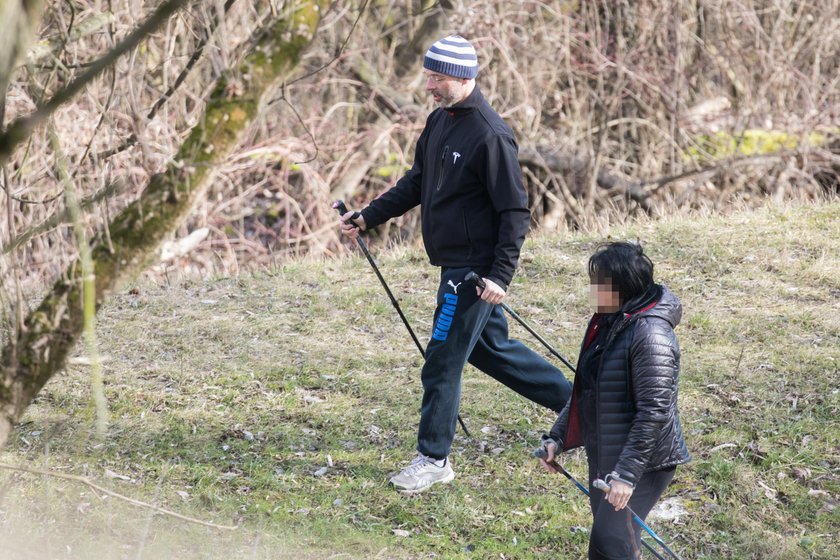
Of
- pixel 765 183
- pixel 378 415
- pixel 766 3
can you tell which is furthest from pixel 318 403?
pixel 766 3

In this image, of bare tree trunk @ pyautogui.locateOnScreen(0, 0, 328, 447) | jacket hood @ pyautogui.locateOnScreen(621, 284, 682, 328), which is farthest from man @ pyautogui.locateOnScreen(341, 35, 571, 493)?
bare tree trunk @ pyautogui.locateOnScreen(0, 0, 328, 447)

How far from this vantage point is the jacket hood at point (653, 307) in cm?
339

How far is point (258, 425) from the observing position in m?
5.61

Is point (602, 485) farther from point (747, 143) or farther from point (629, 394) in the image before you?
point (747, 143)

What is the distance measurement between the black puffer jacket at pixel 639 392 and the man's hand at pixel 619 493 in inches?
1.3

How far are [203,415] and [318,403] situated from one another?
0.72 meters

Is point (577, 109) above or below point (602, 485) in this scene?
below

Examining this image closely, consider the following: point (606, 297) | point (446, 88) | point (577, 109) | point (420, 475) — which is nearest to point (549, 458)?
point (606, 297)

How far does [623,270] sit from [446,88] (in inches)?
59.1

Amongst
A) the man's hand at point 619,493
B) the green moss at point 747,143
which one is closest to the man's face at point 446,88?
the man's hand at point 619,493

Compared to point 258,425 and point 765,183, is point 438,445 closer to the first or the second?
point 258,425

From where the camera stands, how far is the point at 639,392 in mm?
3322

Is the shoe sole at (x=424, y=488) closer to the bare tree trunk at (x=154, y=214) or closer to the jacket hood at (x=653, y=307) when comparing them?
the jacket hood at (x=653, y=307)

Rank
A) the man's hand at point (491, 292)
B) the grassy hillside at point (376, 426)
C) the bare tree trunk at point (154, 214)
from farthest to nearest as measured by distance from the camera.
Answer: the grassy hillside at point (376, 426)
the man's hand at point (491, 292)
the bare tree trunk at point (154, 214)
